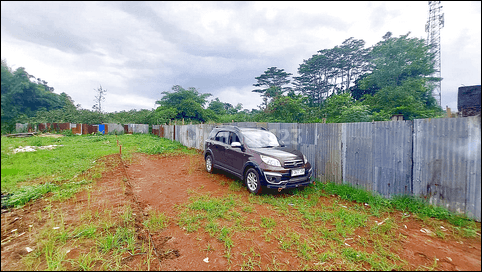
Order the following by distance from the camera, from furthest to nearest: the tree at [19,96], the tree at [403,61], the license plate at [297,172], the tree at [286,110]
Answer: the tree at [403,61], the tree at [286,110], the license plate at [297,172], the tree at [19,96]

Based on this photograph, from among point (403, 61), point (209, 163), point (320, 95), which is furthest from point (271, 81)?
point (209, 163)

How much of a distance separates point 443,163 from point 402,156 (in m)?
0.77

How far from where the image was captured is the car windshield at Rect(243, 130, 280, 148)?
5602mm

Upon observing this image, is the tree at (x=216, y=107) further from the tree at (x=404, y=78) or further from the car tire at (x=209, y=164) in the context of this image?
the car tire at (x=209, y=164)

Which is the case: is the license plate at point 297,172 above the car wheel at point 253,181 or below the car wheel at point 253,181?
above

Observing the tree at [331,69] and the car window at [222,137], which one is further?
the tree at [331,69]

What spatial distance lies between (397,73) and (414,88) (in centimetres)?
287

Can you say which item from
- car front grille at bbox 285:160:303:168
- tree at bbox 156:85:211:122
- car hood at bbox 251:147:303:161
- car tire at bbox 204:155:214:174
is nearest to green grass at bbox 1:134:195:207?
car tire at bbox 204:155:214:174

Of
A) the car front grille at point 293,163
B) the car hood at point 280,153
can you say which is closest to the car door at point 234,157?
the car hood at point 280,153

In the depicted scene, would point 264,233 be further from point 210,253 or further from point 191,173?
point 191,173

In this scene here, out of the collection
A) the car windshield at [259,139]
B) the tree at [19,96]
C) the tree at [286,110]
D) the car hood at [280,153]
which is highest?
the tree at [286,110]

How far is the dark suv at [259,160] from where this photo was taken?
463cm

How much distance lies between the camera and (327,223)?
3500 mm

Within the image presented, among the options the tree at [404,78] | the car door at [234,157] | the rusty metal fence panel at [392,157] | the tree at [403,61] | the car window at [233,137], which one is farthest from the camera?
the tree at [403,61]
